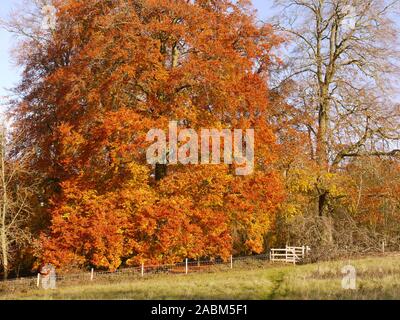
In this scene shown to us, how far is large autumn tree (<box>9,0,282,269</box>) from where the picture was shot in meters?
19.7

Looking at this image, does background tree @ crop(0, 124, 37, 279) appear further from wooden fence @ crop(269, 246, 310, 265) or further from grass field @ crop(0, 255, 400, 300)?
wooden fence @ crop(269, 246, 310, 265)

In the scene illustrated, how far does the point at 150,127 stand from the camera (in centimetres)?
1959

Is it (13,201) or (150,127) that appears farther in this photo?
(13,201)

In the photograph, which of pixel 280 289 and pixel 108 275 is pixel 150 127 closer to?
pixel 108 275

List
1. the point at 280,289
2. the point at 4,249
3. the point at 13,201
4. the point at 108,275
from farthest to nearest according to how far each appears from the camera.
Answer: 1. the point at 13,201
2. the point at 4,249
3. the point at 108,275
4. the point at 280,289

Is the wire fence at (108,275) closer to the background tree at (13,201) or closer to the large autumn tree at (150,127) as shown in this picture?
the large autumn tree at (150,127)

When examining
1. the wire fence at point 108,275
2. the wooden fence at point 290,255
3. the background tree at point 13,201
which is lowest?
the wire fence at point 108,275

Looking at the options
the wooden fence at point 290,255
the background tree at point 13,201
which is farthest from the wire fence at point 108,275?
the wooden fence at point 290,255

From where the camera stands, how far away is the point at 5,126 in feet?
77.0

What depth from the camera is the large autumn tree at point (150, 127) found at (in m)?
19.7

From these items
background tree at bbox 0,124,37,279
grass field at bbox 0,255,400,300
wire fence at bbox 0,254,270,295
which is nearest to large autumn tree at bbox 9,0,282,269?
wire fence at bbox 0,254,270,295

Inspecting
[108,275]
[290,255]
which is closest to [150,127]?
[108,275]
